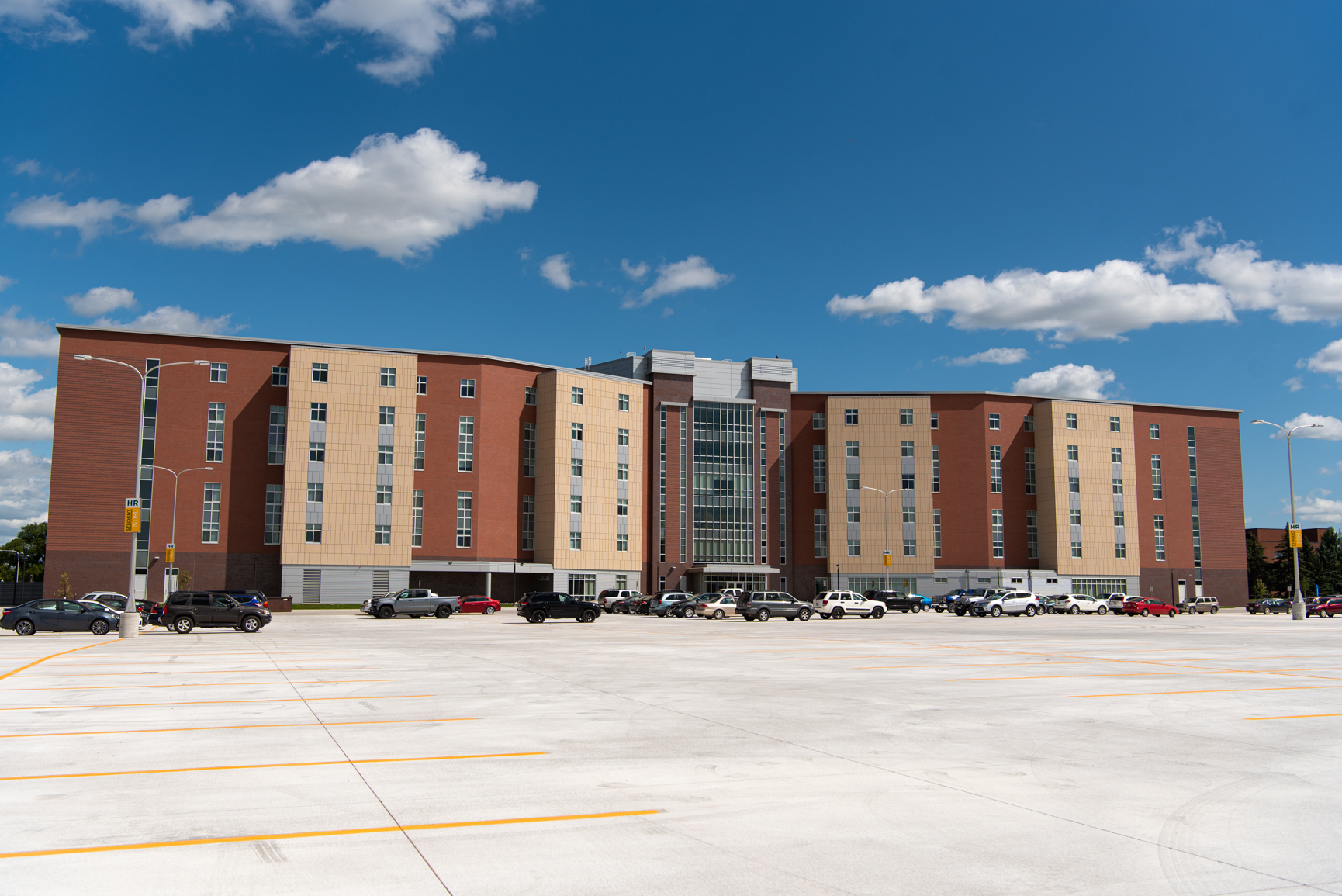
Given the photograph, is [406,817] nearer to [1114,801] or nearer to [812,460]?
[1114,801]

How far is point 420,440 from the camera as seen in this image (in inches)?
3435

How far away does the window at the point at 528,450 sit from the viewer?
306 ft

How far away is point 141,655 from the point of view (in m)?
26.2

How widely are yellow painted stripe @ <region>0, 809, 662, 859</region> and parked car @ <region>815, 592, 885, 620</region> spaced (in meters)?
53.7

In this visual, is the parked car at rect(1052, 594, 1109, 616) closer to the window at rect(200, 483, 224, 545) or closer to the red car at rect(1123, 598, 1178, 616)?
the red car at rect(1123, 598, 1178, 616)

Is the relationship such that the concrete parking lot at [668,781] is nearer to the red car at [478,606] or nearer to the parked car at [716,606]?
the parked car at [716,606]

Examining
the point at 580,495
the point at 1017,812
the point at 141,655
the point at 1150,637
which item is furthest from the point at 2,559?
the point at 1017,812

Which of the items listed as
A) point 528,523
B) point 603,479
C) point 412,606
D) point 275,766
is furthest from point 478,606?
point 275,766

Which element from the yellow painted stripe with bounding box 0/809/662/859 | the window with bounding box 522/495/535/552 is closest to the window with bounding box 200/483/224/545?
the window with bounding box 522/495/535/552

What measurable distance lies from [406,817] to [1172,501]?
113203 mm

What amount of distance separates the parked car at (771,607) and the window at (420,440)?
39.2 m

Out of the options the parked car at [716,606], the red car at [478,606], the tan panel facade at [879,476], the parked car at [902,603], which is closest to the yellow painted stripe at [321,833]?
the parked car at [716,606]

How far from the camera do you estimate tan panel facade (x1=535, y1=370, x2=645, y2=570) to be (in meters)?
91.4

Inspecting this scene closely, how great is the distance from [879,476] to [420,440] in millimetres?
46945
